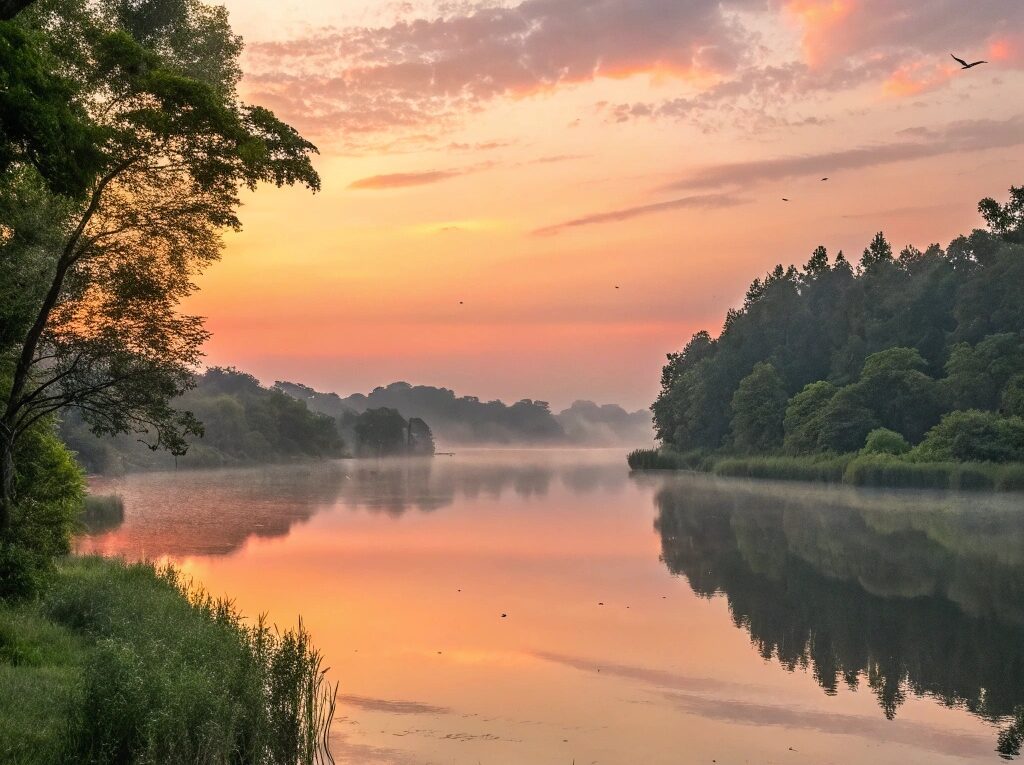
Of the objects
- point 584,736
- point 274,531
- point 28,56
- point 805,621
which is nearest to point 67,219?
point 28,56

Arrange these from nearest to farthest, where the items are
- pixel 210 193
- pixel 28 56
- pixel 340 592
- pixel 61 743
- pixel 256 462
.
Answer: pixel 61 743 → pixel 28 56 → pixel 210 193 → pixel 340 592 → pixel 256 462

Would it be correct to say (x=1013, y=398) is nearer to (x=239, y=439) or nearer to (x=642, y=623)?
(x=642, y=623)

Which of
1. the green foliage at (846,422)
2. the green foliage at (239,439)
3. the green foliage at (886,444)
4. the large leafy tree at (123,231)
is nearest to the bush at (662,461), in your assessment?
the green foliage at (846,422)

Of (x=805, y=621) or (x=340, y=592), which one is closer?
(x=805, y=621)

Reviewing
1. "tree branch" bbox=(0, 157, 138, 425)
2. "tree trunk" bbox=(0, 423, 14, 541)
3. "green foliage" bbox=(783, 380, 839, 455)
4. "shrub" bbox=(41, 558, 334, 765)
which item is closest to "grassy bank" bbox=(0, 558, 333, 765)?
"shrub" bbox=(41, 558, 334, 765)

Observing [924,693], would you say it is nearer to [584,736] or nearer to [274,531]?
[584,736]

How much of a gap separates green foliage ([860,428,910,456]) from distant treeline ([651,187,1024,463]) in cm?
11

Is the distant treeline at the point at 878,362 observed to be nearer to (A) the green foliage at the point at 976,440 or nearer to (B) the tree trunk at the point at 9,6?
(A) the green foliage at the point at 976,440

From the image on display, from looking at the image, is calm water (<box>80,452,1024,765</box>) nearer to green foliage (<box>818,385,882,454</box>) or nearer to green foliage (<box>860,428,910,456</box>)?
green foliage (<box>860,428,910,456</box>)

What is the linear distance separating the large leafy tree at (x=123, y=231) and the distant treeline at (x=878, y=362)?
72195 mm

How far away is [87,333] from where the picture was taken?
25297mm

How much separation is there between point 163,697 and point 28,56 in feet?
28.4

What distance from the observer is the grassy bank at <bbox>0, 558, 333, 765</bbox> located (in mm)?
12055

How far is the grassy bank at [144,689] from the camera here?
12055mm
